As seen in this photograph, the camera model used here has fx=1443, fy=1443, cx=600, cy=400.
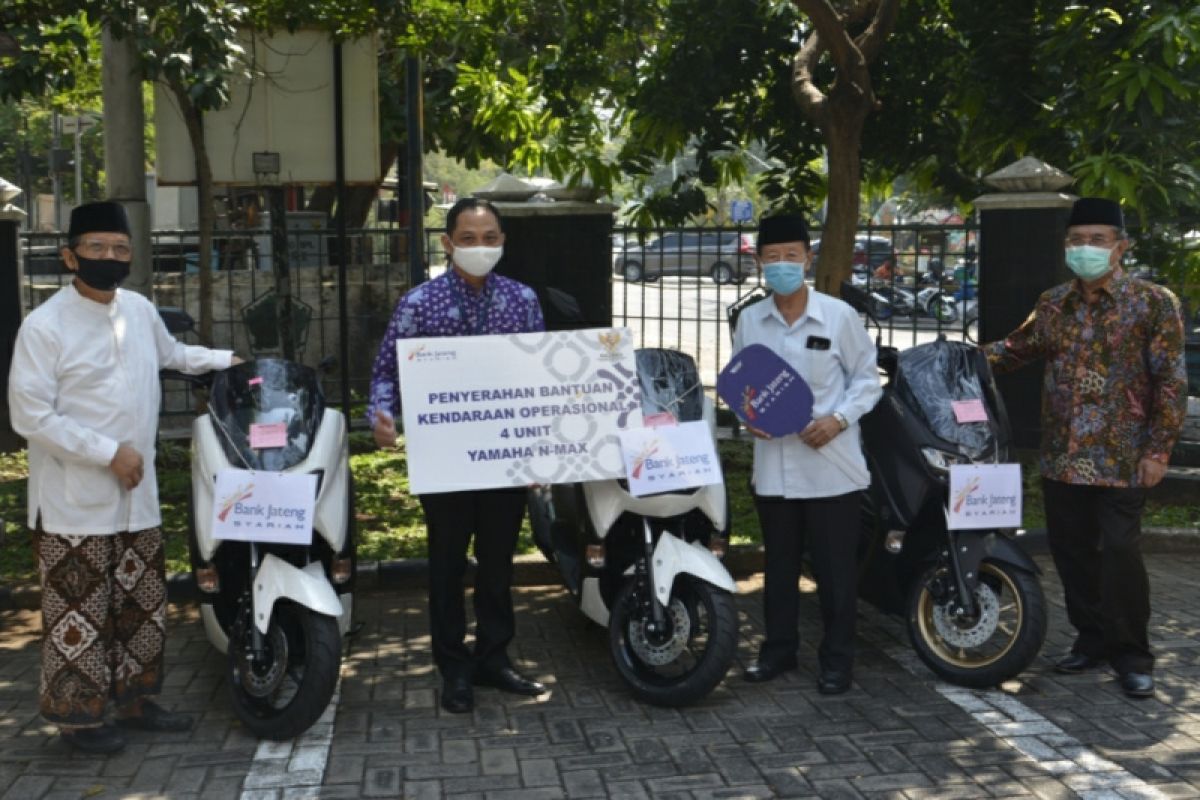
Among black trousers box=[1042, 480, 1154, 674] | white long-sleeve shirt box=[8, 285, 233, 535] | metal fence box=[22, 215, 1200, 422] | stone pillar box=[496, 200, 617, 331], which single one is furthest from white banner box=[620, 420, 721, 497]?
stone pillar box=[496, 200, 617, 331]

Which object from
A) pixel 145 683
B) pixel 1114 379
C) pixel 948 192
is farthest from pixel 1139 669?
pixel 948 192

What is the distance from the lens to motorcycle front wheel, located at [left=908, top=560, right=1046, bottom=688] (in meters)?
5.39

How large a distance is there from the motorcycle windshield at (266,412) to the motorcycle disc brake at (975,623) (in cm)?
253

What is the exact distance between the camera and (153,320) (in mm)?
5254

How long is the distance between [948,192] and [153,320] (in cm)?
742

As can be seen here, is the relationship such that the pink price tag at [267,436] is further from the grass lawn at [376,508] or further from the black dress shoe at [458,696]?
the grass lawn at [376,508]

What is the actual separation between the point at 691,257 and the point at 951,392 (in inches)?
225

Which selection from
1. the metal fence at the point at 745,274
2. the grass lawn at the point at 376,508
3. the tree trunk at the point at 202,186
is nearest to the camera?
the grass lawn at the point at 376,508

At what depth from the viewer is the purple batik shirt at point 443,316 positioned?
17.8 ft

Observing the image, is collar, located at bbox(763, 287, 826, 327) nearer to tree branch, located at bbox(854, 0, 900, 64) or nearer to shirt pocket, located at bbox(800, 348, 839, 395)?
A: shirt pocket, located at bbox(800, 348, 839, 395)

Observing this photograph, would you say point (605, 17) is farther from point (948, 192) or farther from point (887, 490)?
point (887, 490)

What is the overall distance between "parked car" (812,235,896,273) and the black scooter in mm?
4862

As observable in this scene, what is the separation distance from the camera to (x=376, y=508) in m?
8.82

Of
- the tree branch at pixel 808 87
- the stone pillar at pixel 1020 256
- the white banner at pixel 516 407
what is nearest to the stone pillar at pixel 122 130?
the white banner at pixel 516 407
